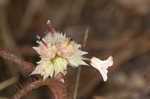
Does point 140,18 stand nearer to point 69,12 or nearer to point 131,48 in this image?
point 131,48

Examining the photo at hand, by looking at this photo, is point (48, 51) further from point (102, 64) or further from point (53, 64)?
point (102, 64)

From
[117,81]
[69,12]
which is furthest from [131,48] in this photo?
[69,12]

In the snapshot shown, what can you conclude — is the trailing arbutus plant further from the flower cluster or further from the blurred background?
the blurred background

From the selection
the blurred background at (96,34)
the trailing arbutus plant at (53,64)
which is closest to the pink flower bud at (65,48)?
the trailing arbutus plant at (53,64)

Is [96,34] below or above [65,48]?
above

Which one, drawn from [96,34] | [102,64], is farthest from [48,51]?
[96,34]

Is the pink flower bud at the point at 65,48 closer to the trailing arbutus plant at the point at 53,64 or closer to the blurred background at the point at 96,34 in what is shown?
the trailing arbutus plant at the point at 53,64

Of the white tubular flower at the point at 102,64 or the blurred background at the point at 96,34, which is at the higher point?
the blurred background at the point at 96,34

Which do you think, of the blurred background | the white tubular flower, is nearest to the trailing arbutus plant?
the white tubular flower
